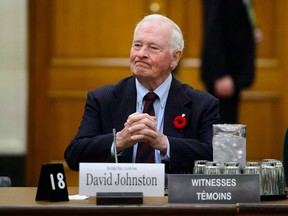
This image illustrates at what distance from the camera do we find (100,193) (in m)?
3.33

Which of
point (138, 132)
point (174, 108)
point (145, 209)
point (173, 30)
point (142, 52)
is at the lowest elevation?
point (145, 209)

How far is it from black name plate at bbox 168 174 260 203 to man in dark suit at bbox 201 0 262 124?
344cm

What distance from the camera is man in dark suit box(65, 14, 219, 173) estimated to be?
4.11 metres

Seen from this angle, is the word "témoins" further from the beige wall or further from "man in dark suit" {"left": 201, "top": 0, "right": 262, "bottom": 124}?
the beige wall

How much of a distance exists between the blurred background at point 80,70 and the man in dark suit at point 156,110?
3.10 metres

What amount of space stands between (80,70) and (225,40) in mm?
1312

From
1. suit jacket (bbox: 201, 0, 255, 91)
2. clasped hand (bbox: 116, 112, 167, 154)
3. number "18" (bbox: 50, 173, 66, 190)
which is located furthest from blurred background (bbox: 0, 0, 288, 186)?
number "18" (bbox: 50, 173, 66, 190)

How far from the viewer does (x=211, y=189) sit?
11.0ft

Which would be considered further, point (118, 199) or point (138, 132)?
point (138, 132)

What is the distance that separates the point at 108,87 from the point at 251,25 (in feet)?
9.10

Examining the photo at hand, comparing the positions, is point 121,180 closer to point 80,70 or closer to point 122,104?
point 122,104

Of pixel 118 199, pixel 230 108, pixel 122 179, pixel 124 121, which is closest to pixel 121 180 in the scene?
pixel 122 179

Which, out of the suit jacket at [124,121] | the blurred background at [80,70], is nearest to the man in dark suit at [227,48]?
the blurred background at [80,70]

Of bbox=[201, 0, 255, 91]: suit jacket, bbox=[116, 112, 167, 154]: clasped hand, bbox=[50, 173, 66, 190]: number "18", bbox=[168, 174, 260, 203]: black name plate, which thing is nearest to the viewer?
bbox=[168, 174, 260, 203]: black name plate
